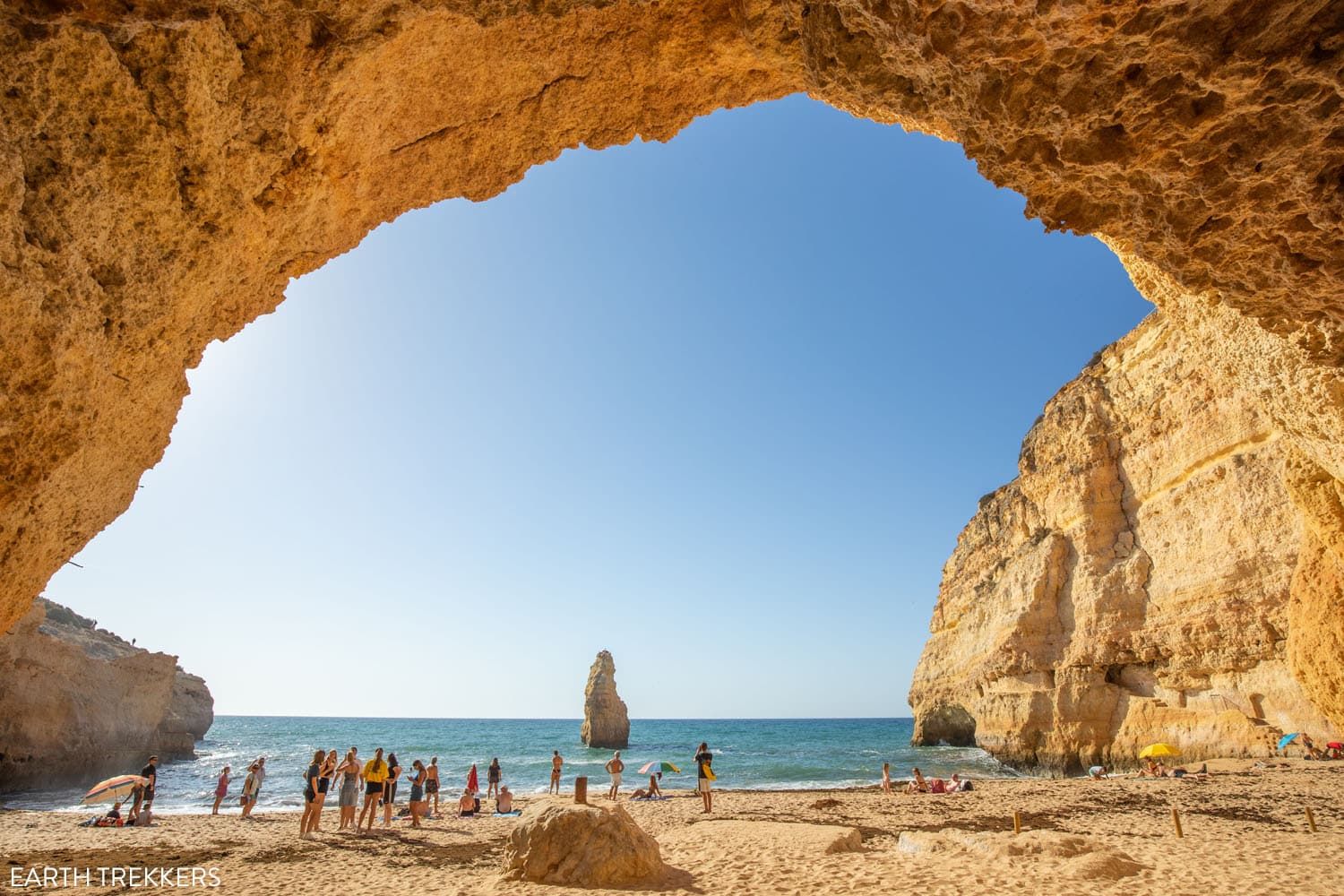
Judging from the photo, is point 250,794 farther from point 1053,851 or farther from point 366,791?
point 1053,851

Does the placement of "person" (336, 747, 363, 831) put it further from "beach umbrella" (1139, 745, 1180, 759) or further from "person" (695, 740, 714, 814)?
"beach umbrella" (1139, 745, 1180, 759)

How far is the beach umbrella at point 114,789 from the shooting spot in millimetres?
14859

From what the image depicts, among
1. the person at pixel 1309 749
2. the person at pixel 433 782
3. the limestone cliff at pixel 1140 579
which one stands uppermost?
the limestone cliff at pixel 1140 579

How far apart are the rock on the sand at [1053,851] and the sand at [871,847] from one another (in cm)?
3

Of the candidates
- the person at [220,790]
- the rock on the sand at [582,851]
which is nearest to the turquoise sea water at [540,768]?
the person at [220,790]

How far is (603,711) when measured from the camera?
171 feet

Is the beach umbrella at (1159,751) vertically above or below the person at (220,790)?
above

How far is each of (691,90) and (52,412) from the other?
16.9 feet

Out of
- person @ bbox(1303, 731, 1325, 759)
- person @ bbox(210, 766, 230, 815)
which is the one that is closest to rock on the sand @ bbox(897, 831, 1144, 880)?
person @ bbox(1303, 731, 1325, 759)

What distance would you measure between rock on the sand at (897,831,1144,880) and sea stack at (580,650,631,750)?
4588 cm

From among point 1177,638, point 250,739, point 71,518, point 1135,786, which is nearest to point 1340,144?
point 71,518

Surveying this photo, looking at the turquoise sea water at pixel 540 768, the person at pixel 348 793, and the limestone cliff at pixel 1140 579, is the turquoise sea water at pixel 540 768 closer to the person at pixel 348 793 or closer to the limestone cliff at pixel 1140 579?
the limestone cliff at pixel 1140 579

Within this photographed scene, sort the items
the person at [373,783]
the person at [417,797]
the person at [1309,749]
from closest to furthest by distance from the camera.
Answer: the person at [373,783] < the person at [417,797] < the person at [1309,749]

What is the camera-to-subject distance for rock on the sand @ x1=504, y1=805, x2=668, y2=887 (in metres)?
7.52
